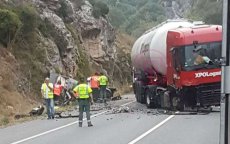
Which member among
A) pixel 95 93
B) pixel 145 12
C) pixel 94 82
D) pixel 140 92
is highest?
pixel 145 12

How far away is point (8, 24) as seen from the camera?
1160 inches

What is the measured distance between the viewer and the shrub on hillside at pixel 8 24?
29234 mm

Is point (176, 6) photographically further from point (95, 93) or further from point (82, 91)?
point (82, 91)

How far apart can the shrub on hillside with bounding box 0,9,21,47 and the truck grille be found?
14010mm

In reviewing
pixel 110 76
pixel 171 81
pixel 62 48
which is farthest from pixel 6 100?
pixel 110 76

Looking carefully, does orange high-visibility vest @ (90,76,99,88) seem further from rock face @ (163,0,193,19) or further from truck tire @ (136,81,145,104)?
rock face @ (163,0,193,19)

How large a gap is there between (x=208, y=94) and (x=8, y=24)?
14509 mm

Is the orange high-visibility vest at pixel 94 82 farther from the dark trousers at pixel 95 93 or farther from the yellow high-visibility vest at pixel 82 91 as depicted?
the yellow high-visibility vest at pixel 82 91

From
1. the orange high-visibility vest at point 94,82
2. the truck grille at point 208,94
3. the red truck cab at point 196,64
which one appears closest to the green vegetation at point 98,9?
the orange high-visibility vest at point 94,82

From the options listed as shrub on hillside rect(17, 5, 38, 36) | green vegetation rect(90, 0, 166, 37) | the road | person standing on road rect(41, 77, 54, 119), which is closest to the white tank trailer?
the road

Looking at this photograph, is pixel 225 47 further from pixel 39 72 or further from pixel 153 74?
pixel 39 72

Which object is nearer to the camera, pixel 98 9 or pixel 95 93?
pixel 95 93

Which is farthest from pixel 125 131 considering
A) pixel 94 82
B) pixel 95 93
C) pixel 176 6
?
pixel 176 6

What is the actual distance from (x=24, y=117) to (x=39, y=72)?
33.4 ft
